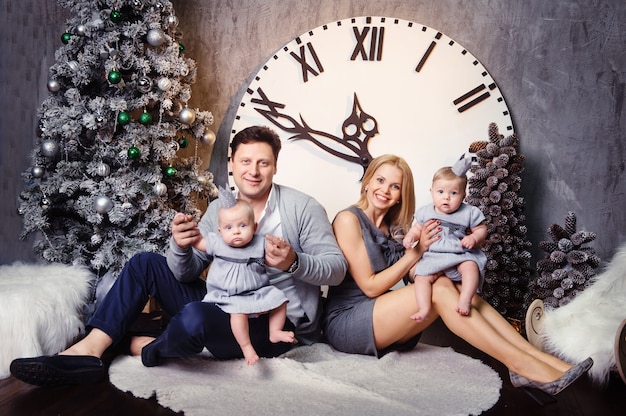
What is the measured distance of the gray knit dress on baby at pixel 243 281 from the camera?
82.0 inches

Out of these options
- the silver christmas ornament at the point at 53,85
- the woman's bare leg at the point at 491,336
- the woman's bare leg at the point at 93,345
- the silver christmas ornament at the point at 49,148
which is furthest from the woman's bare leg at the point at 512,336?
the silver christmas ornament at the point at 53,85

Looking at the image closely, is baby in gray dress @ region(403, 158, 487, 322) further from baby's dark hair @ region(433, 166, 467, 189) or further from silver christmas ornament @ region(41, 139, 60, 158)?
silver christmas ornament @ region(41, 139, 60, 158)

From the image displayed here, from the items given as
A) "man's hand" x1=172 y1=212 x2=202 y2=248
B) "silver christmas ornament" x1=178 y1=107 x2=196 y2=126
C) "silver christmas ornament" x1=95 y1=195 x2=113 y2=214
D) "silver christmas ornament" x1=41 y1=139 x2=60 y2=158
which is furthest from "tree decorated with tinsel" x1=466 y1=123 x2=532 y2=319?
"silver christmas ornament" x1=41 y1=139 x2=60 y2=158

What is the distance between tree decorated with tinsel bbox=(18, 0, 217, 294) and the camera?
111 inches

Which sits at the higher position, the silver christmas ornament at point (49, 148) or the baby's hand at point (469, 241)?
the silver christmas ornament at point (49, 148)

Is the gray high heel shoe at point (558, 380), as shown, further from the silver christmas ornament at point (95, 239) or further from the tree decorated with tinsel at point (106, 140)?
the silver christmas ornament at point (95, 239)

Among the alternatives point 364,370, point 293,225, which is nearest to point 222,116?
point 293,225

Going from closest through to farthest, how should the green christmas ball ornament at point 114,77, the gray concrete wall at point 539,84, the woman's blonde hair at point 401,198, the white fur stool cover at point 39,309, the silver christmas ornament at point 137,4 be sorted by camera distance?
the white fur stool cover at point 39,309 < the woman's blonde hair at point 401,198 < the green christmas ball ornament at point 114,77 < the silver christmas ornament at point 137,4 < the gray concrete wall at point 539,84

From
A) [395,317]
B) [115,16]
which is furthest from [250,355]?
[115,16]

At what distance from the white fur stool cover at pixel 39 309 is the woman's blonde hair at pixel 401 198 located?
121 centimetres

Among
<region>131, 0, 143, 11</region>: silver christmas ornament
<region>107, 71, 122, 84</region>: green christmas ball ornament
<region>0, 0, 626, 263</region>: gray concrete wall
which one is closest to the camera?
<region>107, 71, 122, 84</region>: green christmas ball ornament

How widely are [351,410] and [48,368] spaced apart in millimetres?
946

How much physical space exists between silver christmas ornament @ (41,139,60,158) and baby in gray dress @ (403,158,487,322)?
5.39 feet

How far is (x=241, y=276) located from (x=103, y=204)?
1002 millimetres
